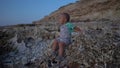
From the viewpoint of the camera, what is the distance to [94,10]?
741 inches

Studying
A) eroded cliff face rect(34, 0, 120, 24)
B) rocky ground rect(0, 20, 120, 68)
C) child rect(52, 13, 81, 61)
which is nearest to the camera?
child rect(52, 13, 81, 61)

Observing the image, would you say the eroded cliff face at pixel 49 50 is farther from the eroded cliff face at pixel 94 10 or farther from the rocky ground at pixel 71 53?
the eroded cliff face at pixel 94 10

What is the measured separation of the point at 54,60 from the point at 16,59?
4.31ft

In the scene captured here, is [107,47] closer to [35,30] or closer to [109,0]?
[35,30]

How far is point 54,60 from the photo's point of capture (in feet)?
25.6

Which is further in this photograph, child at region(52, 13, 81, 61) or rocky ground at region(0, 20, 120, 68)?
rocky ground at region(0, 20, 120, 68)

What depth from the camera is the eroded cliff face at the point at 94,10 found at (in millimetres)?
17614

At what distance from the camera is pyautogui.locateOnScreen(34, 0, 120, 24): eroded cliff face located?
1761 cm

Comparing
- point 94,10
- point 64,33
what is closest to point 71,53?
point 64,33

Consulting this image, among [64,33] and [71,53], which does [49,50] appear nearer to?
[71,53]

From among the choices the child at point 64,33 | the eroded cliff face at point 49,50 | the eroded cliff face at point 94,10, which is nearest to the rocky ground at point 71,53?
the eroded cliff face at point 49,50

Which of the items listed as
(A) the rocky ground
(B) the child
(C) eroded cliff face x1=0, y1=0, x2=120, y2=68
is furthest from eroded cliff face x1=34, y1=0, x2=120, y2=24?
(B) the child

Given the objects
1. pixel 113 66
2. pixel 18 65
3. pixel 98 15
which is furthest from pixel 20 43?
pixel 98 15

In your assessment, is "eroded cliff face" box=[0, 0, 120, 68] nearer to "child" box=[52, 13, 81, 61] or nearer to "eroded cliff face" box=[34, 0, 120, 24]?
"child" box=[52, 13, 81, 61]
